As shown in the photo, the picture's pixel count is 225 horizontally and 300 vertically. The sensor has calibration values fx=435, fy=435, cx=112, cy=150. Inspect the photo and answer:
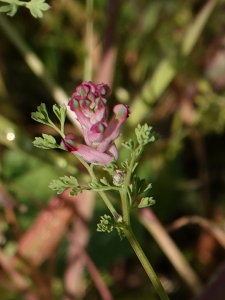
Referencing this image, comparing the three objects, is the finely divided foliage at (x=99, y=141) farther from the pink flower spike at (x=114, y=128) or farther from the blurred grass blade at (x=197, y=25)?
the blurred grass blade at (x=197, y=25)

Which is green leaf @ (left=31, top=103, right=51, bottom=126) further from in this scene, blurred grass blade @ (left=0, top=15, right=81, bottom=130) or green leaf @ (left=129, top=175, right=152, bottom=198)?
blurred grass blade @ (left=0, top=15, right=81, bottom=130)

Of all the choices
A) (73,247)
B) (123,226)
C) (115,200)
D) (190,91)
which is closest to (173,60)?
(190,91)

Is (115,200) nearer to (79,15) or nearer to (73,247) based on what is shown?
(73,247)

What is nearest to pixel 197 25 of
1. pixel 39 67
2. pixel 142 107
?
pixel 142 107

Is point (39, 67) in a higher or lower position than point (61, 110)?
higher

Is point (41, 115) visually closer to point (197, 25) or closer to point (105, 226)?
point (105, 226)

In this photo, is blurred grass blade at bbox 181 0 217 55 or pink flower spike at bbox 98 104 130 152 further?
blurred grass blade at bbox 181 0 217 55

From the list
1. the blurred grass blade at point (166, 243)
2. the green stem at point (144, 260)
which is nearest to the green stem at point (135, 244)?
the green stem at point (144, 260)

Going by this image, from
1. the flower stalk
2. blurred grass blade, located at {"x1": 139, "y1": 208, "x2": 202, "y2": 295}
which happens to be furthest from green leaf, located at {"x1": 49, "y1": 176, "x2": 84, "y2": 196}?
blurred grass blade, located at {"x1": 139, "y1": 208, "x2": 202, "y2": 295}

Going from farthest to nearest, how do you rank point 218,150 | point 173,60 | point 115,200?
point 218,150, point 173,60, point 115,200
